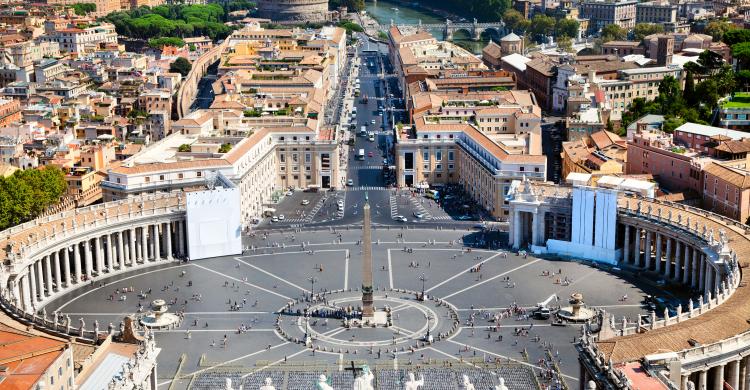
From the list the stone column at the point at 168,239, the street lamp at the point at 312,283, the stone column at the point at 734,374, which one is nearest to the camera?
the stone column at the point at 734,374

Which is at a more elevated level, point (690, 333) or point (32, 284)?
point (690, 333)

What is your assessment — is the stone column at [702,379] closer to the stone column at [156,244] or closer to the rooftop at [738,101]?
the stone column at [156,244]

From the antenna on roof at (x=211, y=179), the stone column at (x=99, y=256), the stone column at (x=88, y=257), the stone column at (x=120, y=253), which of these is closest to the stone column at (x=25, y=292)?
the stone column at (x=88, y=257)

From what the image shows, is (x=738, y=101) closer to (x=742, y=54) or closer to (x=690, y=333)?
(x=742, y=54)

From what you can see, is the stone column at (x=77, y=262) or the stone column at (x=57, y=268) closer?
the stone column at (x=57, y=268)

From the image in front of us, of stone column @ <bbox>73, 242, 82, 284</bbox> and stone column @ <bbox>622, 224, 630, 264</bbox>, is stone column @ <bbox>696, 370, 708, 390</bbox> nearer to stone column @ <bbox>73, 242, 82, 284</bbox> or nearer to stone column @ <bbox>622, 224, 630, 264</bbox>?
stone column @ <bbox>622, 224, 630, 264</bbox>

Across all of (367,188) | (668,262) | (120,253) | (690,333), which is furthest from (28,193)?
(690,333)
